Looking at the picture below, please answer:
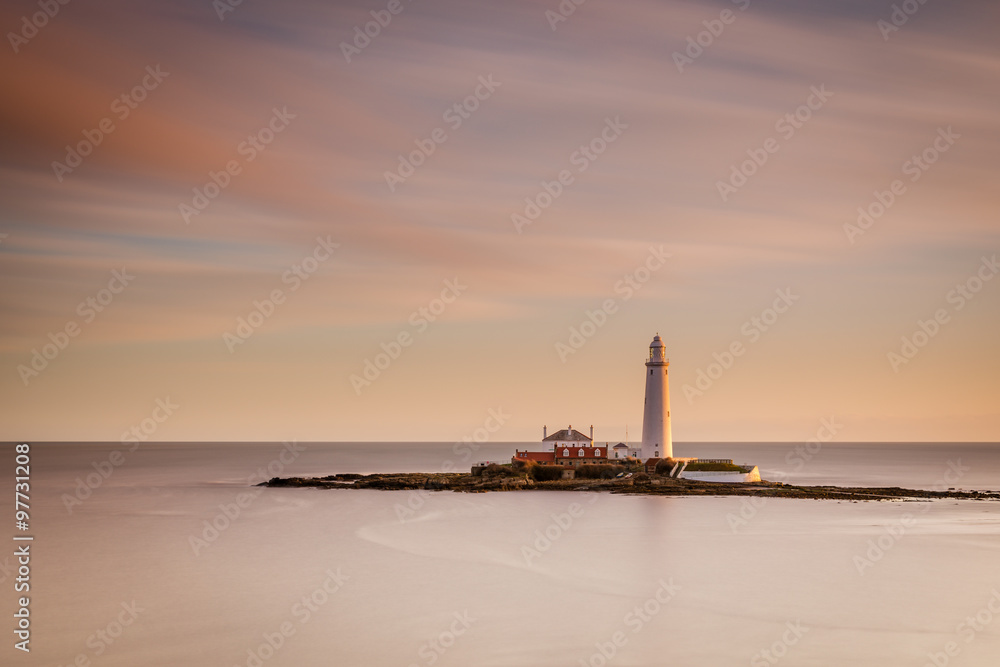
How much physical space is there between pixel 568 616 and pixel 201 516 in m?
27.0

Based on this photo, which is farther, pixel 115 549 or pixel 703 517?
pixel 703 517

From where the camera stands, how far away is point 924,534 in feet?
118

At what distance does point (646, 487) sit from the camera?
55.6m

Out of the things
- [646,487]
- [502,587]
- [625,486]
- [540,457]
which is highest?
[540,457]

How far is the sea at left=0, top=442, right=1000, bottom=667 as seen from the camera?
18.9m

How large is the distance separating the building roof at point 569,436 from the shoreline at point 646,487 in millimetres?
5004

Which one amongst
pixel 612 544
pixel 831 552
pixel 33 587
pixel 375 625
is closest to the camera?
pixel 375 625

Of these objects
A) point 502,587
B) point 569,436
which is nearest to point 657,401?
point 569,436

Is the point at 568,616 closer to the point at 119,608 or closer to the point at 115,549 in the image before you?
the point at 119,608

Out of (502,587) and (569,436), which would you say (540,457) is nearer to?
(569,436)

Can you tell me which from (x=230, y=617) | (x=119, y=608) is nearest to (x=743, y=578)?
(x=230, y=617)

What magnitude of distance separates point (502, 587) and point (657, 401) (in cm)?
3565

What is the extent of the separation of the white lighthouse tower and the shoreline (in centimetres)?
249

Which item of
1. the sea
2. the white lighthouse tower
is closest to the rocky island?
the white lighthouse tower
